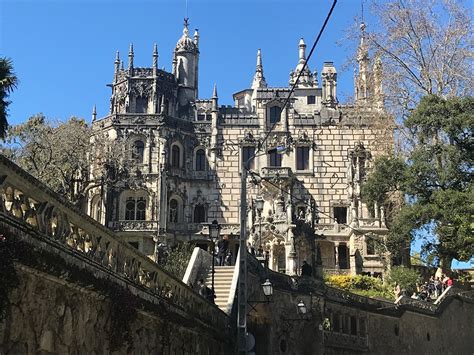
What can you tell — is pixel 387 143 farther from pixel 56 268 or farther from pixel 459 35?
pixel 56 268

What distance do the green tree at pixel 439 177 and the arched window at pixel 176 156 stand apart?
2195 cm

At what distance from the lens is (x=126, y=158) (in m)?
50.7

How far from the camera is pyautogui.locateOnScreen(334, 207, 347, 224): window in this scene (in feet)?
172

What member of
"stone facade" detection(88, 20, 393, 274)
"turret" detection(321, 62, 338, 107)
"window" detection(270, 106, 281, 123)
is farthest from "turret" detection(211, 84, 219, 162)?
"turret" detection(321, 62, 338, 107)

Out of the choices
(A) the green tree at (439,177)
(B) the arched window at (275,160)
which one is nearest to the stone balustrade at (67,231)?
(A) the green tree at (439,177)

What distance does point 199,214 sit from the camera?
176 ft

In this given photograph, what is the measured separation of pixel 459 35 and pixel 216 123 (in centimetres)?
2368

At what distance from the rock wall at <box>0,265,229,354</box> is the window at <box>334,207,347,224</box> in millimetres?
41190

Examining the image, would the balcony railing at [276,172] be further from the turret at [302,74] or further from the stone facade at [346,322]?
the stone facade at [346,322]

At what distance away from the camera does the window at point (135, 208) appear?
52.4 m

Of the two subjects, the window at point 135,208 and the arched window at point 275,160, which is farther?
the arched window at point 275,160

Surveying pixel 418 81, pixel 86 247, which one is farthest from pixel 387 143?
pixel 86 247

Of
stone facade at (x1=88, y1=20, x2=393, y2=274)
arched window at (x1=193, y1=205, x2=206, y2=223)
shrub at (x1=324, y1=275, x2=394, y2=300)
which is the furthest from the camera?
arched window at (x1=193, y1=205, x2=206, y2=223)

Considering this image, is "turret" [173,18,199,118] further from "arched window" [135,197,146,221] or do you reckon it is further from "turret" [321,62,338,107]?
"turret" [321,62,338,107]
